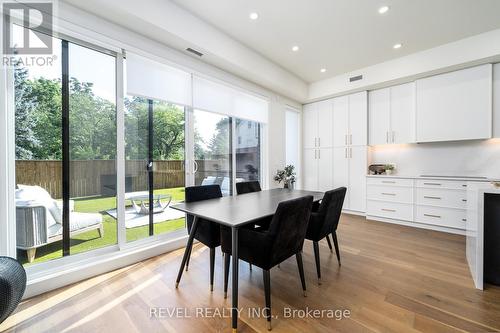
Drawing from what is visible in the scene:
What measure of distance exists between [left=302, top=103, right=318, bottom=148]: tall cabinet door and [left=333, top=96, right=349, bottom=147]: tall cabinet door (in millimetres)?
465

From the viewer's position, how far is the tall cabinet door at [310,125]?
5.15 m

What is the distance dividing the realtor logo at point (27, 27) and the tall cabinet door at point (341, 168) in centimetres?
490

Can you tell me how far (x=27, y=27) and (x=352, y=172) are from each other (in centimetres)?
525

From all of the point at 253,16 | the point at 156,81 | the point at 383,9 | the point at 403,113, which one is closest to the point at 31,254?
the point at 156,81

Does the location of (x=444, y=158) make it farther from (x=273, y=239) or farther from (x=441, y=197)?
(x=273, y=239)

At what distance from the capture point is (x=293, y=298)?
5.95 feet

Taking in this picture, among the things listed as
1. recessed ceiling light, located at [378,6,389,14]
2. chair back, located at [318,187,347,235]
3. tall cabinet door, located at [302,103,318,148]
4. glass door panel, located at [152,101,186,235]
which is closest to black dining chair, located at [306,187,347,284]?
chair back, located at [318,187,347,235]

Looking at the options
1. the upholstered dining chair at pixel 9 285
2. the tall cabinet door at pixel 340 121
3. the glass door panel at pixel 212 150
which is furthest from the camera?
the tall cabinet door at pixel 340 121

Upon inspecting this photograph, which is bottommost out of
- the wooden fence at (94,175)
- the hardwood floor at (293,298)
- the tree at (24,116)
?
the hardwood floor at (293,298)

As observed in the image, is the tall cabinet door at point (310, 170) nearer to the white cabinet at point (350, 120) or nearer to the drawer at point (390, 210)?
the white cabinet at point (350, 120)

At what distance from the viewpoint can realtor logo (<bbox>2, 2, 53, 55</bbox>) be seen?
5.91 ft

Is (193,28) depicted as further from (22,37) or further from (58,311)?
(58,311)

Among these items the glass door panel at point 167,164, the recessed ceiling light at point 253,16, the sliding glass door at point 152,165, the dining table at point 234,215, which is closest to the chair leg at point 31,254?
the sliding glass door at point 152,165

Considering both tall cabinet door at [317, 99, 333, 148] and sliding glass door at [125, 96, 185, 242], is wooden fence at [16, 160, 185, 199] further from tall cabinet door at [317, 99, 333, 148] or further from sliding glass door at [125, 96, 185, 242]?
tall cabinet door at [317, 99, 333, 148]
